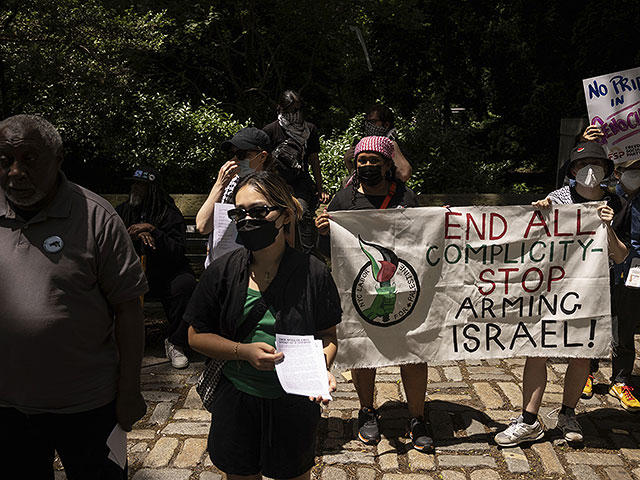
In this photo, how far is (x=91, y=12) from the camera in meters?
8.76

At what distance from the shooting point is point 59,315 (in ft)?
8.05

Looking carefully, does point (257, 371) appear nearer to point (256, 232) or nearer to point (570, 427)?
point (256, 232)

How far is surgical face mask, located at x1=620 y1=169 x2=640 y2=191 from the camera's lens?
16.2 feet

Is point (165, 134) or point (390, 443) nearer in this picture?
point (390, 443)

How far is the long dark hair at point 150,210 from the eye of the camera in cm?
575

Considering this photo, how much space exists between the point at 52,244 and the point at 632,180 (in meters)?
4.22

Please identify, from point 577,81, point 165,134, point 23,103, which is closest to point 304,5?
point 165,134

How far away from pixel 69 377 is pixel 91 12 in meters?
7.47

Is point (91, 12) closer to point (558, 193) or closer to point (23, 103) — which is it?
point (23, 103)

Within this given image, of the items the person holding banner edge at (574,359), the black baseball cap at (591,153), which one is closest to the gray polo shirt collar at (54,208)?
the person holding banner edge at (574,359)

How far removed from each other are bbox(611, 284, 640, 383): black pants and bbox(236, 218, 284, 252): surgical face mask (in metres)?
3.31

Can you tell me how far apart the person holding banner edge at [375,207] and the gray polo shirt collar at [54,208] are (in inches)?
78.9

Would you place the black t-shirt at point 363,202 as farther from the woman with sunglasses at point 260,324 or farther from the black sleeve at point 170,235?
the black sleeve at point 170,235

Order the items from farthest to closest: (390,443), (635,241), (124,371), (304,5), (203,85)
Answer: (203,85)
(304,5)
(635,241)
(390,443)
(124,371)
